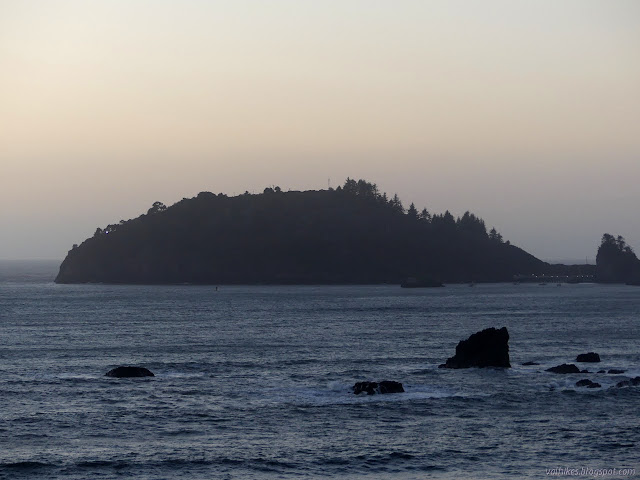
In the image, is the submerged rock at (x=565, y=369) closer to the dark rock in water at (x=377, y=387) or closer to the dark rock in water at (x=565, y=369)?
the dark rock in water at (x=565, y=369)

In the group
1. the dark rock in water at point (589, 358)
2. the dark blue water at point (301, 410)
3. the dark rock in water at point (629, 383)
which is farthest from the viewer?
the dark rock in water at point (589, 358)

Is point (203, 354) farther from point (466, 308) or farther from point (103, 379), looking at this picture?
point (466, 308)

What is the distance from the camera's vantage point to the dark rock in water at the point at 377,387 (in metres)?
67.8

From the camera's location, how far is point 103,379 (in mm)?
75125

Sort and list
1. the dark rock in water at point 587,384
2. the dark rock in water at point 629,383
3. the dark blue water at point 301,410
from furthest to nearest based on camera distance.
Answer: the dark rock in water at point 629,383 → the dark rock in water at point 587,384 → the dark blue water at point 301,410

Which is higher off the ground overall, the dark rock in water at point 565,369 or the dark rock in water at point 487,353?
the dark rock in water at point 487,353

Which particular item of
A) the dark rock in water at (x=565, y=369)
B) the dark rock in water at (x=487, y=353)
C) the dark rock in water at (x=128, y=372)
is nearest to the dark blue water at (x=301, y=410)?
the dark rock in water at (x=128, y=372)

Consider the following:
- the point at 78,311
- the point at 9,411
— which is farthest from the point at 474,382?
the point at 78,311

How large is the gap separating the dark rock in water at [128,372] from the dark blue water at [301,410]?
0.96 meters

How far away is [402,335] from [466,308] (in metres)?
69.4

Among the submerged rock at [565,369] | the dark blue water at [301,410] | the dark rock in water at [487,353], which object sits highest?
the dark rock in water at [487,353]

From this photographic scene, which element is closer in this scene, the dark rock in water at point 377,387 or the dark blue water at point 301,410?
the dark blue water at point 301,410

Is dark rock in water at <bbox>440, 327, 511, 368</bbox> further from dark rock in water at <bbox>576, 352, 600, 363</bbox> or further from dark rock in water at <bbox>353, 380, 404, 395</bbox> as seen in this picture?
dark rock in water at <bbox>353, 380, 404, 395</bbox>

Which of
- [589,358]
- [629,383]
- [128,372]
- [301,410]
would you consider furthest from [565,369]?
[128,372]
